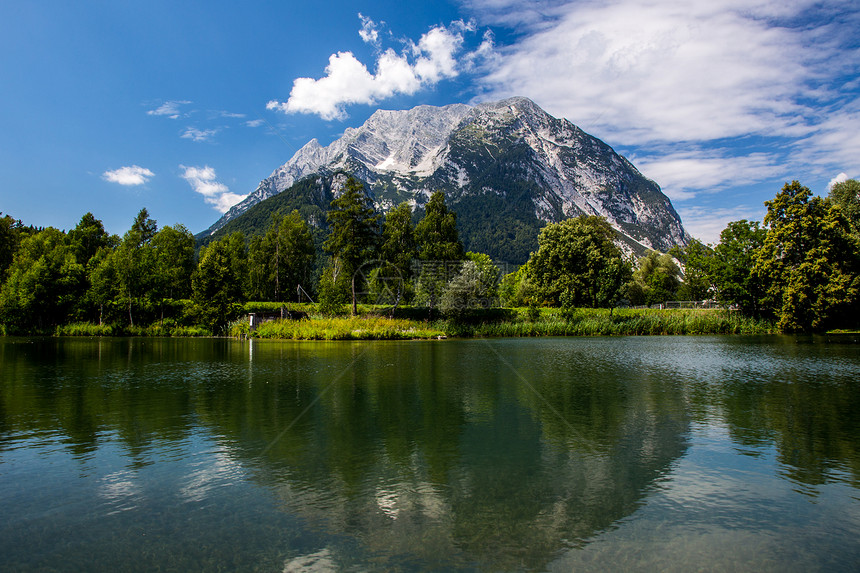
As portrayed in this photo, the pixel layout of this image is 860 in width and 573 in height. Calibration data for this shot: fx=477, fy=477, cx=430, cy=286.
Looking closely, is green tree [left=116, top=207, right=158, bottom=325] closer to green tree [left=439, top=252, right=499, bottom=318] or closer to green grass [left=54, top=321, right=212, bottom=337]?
green grass [left=54, top=321, right=212, bottom=337]

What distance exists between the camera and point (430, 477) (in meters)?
8.21

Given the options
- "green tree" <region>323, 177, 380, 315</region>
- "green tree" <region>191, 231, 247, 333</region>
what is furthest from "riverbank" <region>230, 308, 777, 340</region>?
"green tree" <region>323, 177, 380, 315</region>

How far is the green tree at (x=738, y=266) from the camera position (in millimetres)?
54375

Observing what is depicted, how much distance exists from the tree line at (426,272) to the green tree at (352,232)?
119 mm

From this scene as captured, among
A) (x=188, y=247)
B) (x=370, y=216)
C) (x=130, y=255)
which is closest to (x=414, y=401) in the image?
(x=370, y=216)

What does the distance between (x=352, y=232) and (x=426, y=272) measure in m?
9.76

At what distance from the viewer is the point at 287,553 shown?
5.72m

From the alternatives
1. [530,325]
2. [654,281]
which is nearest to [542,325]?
[530,325]

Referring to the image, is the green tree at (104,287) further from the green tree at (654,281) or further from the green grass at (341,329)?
the green tree at (654,281)

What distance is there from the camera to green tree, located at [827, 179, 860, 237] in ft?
184

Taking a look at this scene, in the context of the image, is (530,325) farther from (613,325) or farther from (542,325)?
(613,325)

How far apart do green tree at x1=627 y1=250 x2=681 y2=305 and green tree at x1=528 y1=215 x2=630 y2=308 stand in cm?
2260

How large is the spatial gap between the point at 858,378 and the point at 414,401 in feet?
60.1

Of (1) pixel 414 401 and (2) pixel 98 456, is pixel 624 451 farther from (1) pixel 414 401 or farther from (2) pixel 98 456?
(2) pixel 98 456
